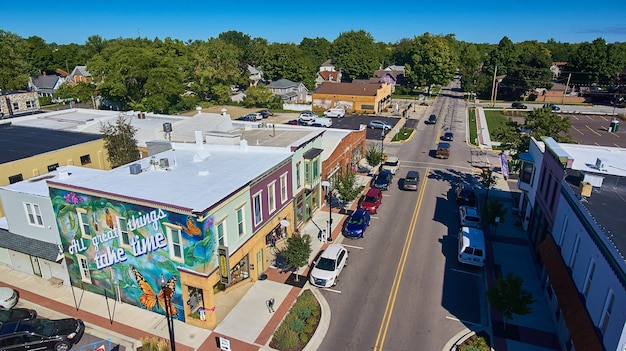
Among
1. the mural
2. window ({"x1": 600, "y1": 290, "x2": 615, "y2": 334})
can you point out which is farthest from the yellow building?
window ({"x1": 600, "y1": 290, "x2": 615, "y2": 334})

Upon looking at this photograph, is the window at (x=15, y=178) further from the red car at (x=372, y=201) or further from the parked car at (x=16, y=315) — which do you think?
the red car at (x=372, y=201)

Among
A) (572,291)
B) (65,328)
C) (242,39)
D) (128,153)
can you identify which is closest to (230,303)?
(65,328)

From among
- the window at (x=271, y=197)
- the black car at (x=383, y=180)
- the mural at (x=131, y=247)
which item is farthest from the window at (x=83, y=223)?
the black car at (x=383, y=180)

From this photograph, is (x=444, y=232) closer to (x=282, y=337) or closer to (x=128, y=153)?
(x=282, y=337)

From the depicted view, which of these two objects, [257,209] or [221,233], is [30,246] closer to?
[221,233]

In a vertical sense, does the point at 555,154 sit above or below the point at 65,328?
above
